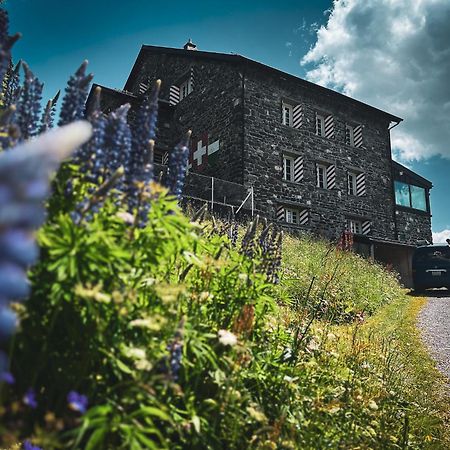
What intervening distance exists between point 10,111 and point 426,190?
115 ft

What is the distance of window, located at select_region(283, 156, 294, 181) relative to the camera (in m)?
23.7

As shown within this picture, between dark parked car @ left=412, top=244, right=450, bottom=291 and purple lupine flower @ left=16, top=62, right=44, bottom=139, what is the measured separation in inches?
695

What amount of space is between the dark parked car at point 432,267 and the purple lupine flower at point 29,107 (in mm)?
17660

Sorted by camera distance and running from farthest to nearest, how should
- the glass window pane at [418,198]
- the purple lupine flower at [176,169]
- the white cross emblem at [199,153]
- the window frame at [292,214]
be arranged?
the glass window pane at [418,198] → the white cross emblem at [199,153] → the window frame at [292,214] → the purple lupine flower at [176,169]

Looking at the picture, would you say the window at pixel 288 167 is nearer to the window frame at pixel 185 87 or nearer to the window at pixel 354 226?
the window at pixel 354 226

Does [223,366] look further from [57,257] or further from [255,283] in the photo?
[57,257]

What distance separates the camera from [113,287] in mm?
1959

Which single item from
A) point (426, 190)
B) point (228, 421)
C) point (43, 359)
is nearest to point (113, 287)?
point (43, 359)

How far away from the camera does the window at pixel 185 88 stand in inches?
1020

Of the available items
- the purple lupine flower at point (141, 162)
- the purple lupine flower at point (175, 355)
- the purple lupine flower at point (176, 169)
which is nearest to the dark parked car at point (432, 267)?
the purple lupine flower at point (176, 169)

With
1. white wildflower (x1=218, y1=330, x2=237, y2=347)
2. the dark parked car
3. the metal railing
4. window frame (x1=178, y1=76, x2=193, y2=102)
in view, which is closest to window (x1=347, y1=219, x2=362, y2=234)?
the dark parked car

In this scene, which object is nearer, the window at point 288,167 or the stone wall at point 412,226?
the window at point 288,167

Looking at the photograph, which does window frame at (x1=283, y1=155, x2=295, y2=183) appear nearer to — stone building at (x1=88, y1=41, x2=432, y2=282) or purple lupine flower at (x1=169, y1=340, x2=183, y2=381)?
stone building at (x1=88, y1=41, x2=432, y2=282)

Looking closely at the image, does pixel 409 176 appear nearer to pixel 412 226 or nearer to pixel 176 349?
pixel 412 226
